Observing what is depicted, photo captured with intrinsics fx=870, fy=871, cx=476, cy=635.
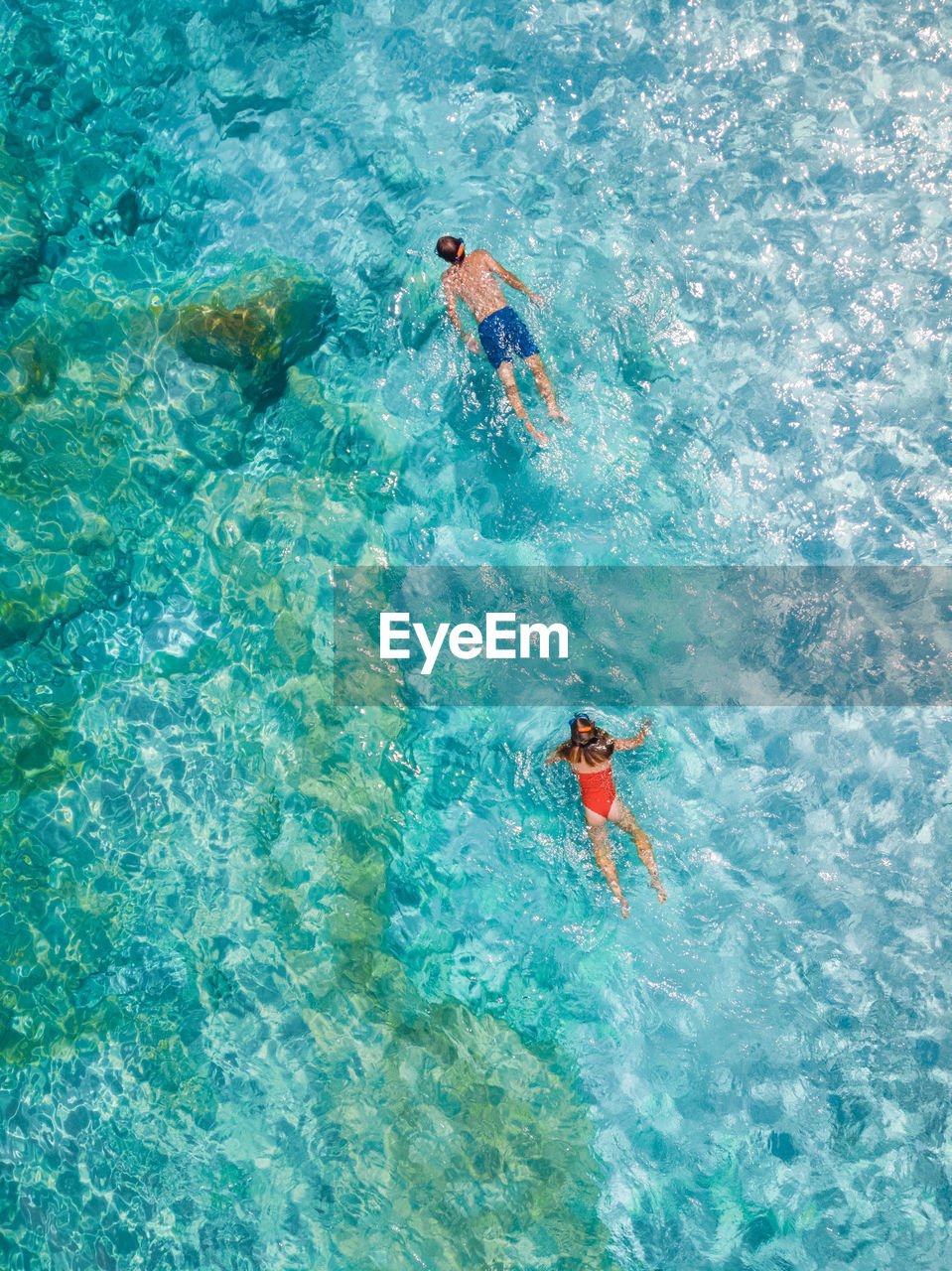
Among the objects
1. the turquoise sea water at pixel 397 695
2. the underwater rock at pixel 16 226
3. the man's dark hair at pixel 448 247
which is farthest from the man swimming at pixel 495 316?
the underwater rock at pixel 16 226

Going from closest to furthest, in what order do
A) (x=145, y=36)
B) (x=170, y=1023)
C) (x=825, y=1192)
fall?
(x=825, y=1192)
(x=170, y=1023)
(x=145, y=36)

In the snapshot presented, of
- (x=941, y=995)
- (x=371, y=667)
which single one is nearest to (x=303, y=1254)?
(x=371, y=667)

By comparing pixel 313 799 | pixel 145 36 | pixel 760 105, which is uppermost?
pixel 145 36

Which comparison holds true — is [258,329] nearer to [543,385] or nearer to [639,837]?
[543,385]

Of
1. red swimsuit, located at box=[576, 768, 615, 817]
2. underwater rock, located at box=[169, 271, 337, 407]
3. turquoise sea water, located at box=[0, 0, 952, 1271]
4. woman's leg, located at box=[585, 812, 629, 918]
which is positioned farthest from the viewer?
underwater rock, located at box=[169, 271, 337, 407]

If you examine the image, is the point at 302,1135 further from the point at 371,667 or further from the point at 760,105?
the point at 760,105

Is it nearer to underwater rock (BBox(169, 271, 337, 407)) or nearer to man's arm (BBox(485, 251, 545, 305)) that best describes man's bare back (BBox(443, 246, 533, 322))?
man's arm (BBox(485, 251, 545, 305))

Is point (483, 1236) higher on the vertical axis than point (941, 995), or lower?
lower

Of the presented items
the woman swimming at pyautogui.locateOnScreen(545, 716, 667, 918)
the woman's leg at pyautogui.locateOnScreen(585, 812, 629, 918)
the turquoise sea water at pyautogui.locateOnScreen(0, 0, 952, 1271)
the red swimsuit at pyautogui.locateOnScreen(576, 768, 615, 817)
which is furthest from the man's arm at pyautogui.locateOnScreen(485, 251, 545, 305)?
the woman's leg at pyautogui.locateOnScreen(585, 812, 629, 918)
